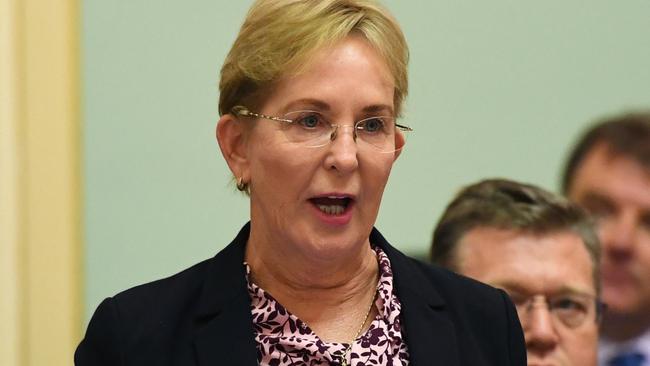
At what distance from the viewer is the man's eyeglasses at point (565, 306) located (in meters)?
2.63

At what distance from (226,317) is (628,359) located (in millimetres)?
1460

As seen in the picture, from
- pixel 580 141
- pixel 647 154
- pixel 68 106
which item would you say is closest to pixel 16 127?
pixel 68 106

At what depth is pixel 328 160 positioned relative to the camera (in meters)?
1.65

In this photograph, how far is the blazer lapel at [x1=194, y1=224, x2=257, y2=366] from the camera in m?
1.67

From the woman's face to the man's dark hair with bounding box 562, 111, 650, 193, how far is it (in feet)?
3.89

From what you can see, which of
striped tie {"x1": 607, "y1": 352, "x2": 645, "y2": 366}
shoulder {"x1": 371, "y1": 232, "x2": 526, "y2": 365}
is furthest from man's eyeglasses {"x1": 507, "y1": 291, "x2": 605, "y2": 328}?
shoulder {"x1": 371, "y1": 232, "x2": 526, "y2": 365}

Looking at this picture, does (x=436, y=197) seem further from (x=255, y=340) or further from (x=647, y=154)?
(x=255, y=340)

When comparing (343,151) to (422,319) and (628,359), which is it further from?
(628,359)

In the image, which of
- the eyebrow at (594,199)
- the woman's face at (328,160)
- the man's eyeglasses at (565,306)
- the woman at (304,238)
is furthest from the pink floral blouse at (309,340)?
the eyebrow at (594,199)

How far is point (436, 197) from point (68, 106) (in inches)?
38.7

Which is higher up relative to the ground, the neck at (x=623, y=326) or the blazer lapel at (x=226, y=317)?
the blazer lapel at (x=226, y=317)

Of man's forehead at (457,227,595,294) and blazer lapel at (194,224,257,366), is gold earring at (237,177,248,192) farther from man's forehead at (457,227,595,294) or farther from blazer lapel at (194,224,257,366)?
man's forehead at (457,227,595,294)

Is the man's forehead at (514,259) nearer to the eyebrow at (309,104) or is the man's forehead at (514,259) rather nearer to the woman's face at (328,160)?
the woman's face at (328,160)

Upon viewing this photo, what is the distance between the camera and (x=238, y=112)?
69.3 inches
